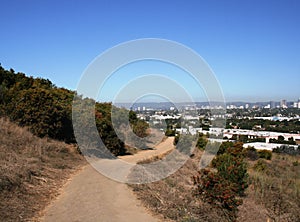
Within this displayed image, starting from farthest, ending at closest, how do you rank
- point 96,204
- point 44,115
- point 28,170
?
point 44,115 < point 28,170 < point 96,204

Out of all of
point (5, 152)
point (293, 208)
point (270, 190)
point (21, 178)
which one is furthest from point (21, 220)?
point (270, 190)

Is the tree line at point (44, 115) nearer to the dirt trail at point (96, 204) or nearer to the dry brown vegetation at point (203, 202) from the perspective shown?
the dry brown vegetation at point (203, 202)

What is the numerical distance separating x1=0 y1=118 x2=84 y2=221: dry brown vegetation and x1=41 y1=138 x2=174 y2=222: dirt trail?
1.25ft

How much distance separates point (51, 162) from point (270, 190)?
8.57 m

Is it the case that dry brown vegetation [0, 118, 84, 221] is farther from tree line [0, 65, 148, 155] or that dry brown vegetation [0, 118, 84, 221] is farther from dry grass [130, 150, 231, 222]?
dry grass [130, 150, 231, 222]

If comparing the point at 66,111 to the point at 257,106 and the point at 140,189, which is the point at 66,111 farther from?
the point at 257,106

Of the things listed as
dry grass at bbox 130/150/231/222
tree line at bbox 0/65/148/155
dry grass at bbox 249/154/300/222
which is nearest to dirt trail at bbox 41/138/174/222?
dry grass at bbox 130/150/231/222

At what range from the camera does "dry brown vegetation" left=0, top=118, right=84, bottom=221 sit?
674 cm

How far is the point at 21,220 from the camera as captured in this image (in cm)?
601

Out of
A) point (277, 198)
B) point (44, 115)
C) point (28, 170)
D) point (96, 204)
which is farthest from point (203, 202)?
point (44, 115)

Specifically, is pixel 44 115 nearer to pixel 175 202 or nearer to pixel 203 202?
pixel 175 202

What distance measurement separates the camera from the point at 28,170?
8.94 m

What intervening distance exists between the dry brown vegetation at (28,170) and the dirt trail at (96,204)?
0.38m

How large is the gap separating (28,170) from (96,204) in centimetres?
279
